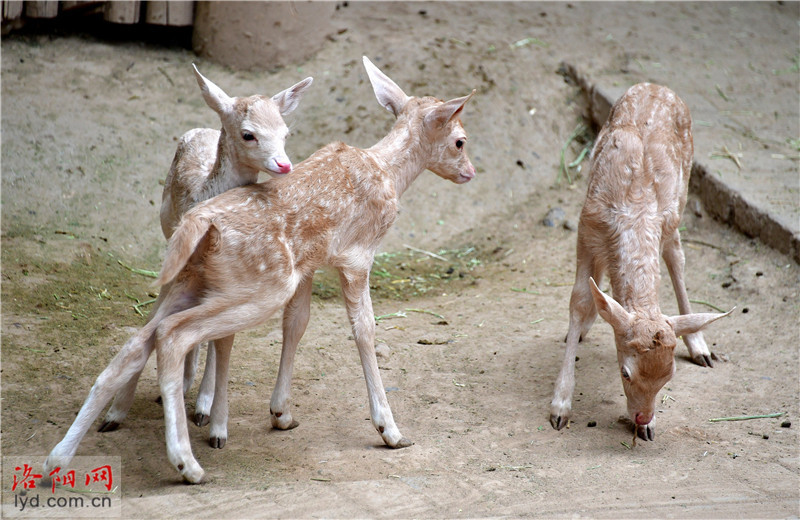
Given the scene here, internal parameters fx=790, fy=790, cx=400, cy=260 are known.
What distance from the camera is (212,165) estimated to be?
5.12m

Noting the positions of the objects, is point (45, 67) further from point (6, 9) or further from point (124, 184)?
point (124, 184)

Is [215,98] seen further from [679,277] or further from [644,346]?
[679,277]

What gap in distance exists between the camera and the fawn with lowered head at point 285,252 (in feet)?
13.7

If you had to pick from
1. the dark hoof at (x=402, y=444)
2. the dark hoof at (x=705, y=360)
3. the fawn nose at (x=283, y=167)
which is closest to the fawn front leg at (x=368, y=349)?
the dark hoof at (x=402, y=444)

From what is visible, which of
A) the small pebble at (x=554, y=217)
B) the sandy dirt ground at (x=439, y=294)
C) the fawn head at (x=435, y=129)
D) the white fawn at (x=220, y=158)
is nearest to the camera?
the white fawn at (x=220, y=158)

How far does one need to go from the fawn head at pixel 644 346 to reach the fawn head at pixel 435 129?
1.25 m

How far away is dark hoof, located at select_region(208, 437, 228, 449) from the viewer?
4.80 metres

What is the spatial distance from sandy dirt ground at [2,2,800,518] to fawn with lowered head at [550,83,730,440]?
378mm

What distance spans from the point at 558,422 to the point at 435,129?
7.14ft

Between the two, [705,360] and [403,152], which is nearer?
[403,152]

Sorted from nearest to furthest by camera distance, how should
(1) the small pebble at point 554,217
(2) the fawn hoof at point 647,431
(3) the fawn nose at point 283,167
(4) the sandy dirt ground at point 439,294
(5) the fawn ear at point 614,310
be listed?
(3) the fawn nose at point 283,167 < (4) the sandy dirt ground at point 439,294 < (5) the fawn ear at point 614,310 < (2) the fawn hoof at point 647,431 < (1) the small pebble at point 554,217

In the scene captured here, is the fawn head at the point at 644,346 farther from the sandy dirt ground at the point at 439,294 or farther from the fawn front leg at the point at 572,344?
the fawn front leg at the point at 572,344

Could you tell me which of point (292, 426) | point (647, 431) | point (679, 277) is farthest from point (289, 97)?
point (679, 277)

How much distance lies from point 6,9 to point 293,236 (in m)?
5.86
